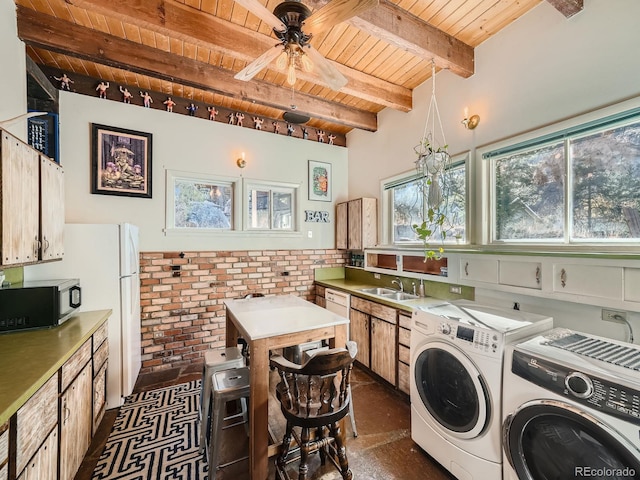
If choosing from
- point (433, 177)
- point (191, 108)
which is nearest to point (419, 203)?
point (433, 177)

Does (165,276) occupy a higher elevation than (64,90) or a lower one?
lower

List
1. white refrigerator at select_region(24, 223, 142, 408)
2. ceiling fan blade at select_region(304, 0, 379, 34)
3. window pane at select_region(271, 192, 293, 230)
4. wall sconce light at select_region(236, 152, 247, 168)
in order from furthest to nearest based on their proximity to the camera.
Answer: window pane at select_region(271, 192, 293, 230) → wall sconce light at select_region(236, 152, 247, 168) → white refrigerator at select_region(24, 223, 142, 408) → ceiling fan blade at select_region(304, 0, 379, 34)

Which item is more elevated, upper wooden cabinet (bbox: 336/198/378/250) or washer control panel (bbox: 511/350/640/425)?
upper wooden cabinet (bbox: 336/198/378/250)

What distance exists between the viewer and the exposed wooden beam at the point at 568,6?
1803mm

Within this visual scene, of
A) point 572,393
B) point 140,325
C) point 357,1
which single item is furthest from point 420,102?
point 140,325

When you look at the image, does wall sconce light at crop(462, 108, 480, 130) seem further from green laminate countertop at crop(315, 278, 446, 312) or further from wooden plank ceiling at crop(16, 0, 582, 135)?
green laminate countertop at crop(315, 278, 446, 312)

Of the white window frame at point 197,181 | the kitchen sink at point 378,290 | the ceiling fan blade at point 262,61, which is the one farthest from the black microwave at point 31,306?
the kitchen sink at point 378,290

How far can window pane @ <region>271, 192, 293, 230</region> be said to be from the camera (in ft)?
13.3

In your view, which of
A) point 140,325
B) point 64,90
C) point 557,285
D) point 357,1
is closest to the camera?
point 357,1

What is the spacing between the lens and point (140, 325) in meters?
3.13

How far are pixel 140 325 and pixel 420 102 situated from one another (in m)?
4.18

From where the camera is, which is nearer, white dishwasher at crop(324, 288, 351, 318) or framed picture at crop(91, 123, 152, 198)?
framed picture at crop(91, 123, 152, 198)

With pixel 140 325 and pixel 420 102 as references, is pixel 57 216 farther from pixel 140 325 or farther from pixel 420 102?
pixel 420 102

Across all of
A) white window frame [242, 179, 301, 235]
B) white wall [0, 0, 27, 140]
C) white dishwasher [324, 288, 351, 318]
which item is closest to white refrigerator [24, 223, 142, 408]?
white wall [0, 0, 27, 140]
